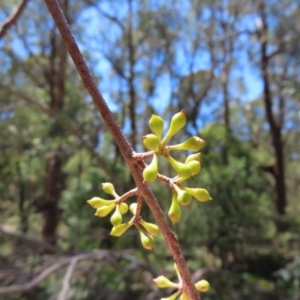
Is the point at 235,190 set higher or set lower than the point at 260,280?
higher

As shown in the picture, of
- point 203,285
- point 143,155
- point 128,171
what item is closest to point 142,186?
point 143,155

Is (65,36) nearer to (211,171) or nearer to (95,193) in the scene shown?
(211,171)

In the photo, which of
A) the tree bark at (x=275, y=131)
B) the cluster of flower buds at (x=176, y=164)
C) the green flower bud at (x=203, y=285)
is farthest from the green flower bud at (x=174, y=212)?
the tree bark at (x=275, y=131)

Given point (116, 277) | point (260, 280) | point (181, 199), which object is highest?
point (181, 199)

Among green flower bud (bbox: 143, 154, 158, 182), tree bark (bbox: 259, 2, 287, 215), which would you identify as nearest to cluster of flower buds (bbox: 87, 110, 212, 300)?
green flower bud (bbox: 143, 154, 158, 182)

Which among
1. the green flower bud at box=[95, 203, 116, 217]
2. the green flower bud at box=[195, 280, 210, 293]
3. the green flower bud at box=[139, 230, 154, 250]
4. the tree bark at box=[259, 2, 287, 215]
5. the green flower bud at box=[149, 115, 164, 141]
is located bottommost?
the green flower bud at box=[195, 280, 210, 293]

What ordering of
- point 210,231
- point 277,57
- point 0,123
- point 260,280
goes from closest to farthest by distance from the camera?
point 210,231
point 260,280
point 0,123
point 277,57

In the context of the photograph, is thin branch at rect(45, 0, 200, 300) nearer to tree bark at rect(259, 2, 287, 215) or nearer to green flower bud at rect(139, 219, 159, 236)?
green flower bud at rect(139, 219, 159, 236)

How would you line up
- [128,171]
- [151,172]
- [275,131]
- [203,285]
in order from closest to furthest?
[151,172], [203,285], [128,171], [275,131]

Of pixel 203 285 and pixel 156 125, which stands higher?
pixel 156 125

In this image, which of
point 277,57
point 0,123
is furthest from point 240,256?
point 277,57

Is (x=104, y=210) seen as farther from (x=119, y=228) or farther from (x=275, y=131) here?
(x=275, y=131)
